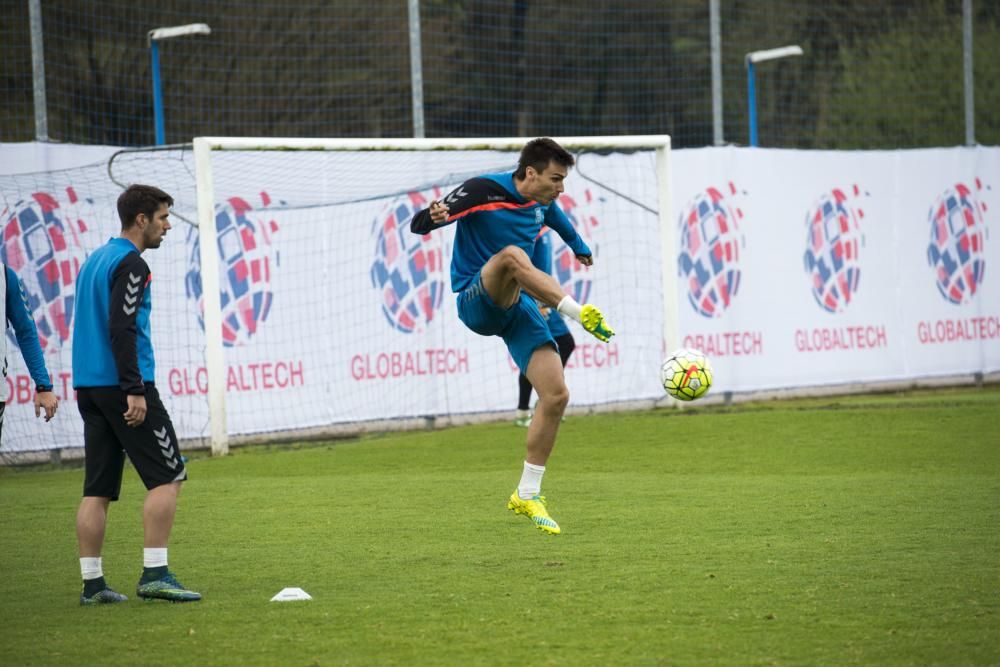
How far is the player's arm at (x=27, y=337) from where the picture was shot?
738cm

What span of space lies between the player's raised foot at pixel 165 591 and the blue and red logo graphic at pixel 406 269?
9256mm

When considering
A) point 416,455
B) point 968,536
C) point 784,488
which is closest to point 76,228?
point 416,455

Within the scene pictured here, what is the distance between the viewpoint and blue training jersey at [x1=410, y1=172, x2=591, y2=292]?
28.1 feet

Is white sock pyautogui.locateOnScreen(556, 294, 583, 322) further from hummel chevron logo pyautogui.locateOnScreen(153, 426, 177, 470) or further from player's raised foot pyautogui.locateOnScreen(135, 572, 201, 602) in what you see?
player's raised foot pyautogui.locateOnScreen(135, 572, 201, 602)

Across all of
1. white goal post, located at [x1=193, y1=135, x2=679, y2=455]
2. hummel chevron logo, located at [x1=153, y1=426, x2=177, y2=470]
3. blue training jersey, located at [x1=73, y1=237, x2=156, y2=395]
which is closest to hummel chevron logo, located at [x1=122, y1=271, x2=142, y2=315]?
blue training jersey, located at [x1=73, y1=237, x2=156, y2=395]

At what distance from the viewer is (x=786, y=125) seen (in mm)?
27562

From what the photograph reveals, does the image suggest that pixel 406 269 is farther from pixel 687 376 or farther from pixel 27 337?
pixel 27 337

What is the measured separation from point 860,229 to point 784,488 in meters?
9.94

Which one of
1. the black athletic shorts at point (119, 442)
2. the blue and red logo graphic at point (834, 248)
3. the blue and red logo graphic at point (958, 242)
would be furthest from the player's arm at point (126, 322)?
the blue and red logo graphic at point (958, 242)

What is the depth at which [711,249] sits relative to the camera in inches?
717

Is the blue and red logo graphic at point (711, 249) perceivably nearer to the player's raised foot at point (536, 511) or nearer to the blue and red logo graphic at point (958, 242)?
the blue and red logo graphic at point (958, 242)

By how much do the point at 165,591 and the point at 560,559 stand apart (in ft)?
7.03

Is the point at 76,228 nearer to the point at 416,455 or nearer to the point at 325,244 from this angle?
the point at 325,244

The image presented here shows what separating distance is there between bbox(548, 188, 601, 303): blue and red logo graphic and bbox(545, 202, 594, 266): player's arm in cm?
736
